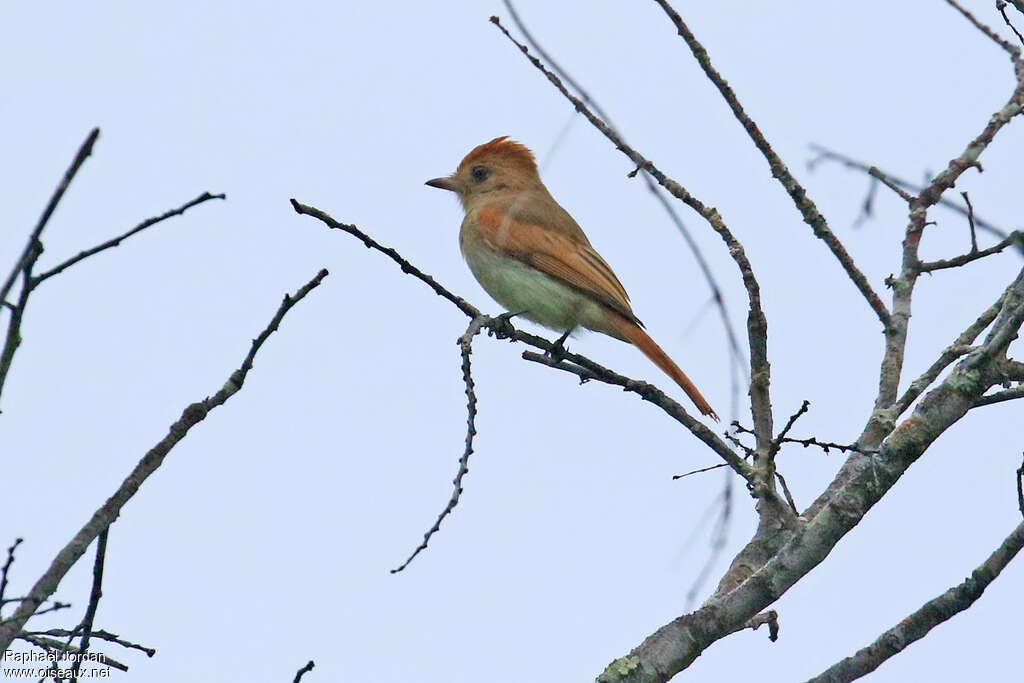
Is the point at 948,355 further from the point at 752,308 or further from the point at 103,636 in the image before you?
the point at 103,636

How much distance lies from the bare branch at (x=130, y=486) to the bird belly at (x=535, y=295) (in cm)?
442

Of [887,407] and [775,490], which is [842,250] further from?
[775,490]

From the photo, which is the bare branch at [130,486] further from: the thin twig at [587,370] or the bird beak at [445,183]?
the bird beak at [445,183]

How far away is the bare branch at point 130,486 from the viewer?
2.78 metres

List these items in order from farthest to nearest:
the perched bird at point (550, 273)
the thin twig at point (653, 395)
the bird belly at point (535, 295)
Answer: the bird belly at point (535, 295) < the perched bird at point (550, 273) < the thin twig at point (653, 395)

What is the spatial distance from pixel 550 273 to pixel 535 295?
15 cm

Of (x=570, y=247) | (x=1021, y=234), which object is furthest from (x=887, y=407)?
(x=570, y=247)

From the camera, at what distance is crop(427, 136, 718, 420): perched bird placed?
7.43 metres

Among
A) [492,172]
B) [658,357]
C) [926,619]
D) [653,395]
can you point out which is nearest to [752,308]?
[653,395]

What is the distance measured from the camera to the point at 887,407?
15.2 ft

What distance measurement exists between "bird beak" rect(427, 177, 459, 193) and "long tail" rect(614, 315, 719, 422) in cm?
227

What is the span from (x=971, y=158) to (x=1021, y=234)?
2.17 meters

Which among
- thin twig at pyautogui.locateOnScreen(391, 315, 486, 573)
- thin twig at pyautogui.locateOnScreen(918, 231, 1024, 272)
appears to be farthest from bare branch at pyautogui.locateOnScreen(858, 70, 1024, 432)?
thin twig at pyautogui.locateOnScreen(391, 315, 486, 573)

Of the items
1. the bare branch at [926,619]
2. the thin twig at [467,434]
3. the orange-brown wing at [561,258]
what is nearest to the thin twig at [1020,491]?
the bare branch at [926,619]
